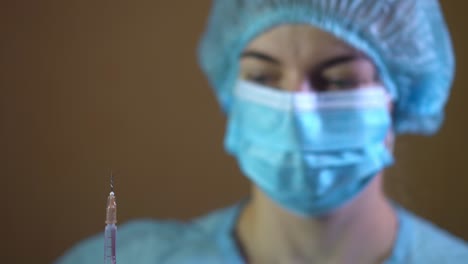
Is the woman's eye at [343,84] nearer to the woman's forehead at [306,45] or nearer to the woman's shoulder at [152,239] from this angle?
the woman's forehead at [306,45]

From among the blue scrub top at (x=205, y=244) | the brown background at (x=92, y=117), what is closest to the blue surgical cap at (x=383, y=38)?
the brown background at (x=92, y=117)

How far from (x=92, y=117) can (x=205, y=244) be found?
40 cm

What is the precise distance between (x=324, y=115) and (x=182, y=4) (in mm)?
462

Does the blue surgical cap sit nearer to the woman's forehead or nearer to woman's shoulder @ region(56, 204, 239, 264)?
the woman's forehead

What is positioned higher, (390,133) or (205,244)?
(390,133)

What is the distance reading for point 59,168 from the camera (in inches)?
54.6

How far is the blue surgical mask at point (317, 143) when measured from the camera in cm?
114

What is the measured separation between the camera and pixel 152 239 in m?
1.36

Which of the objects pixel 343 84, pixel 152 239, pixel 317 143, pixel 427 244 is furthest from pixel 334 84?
pixel 152 239

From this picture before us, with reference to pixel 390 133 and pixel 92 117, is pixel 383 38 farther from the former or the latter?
pixel 92 117

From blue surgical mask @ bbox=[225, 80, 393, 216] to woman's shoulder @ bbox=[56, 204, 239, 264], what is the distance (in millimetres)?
245

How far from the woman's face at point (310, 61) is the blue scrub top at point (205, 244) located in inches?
14.7

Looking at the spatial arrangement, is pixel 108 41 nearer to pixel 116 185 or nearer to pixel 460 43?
pixel 116 185

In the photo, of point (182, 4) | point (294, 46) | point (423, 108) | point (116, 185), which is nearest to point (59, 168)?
point (116, 185)
